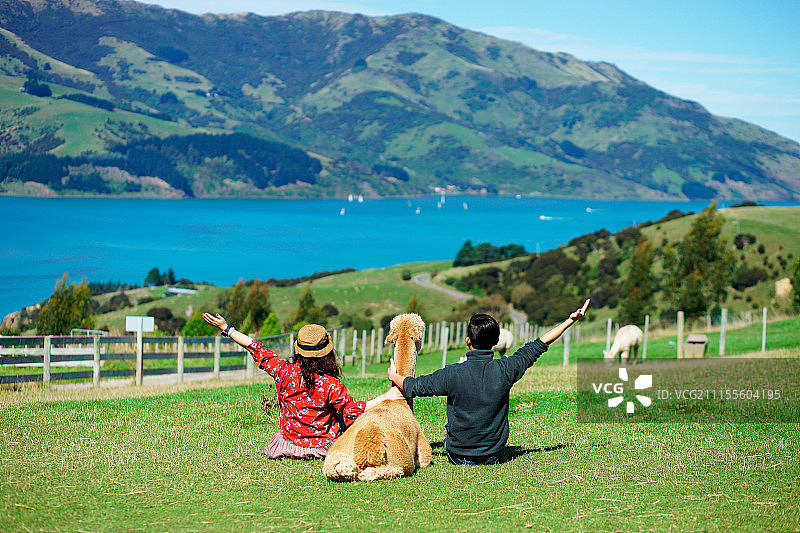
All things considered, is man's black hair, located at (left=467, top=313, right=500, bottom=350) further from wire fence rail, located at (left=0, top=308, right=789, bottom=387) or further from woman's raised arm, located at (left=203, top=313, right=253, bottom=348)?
wire fence rail, located at (left=0, top=308, right=789, bottom=387)

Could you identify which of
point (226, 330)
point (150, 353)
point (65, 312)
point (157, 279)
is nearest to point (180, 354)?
point (150, 353)

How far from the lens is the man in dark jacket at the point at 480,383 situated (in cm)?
715

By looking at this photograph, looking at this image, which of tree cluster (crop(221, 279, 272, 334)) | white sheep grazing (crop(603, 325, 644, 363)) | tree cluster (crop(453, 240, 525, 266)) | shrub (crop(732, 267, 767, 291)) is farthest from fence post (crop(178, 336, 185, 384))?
tree cluster (crop(453, 240, 525, 266))

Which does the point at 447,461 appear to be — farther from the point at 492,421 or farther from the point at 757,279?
the point at 757,279

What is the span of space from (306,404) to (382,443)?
1323 millimetres

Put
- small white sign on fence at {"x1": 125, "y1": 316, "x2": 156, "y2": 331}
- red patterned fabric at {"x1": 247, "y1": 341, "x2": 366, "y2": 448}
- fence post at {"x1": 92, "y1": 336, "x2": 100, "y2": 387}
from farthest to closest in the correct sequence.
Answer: small white sign on fence at {"x1": 125, "y1": 316, "x2": 156, "y2": 331}
fence post at {"x1": 92, "y1": 336, "x2": 100, "y2": 387}
red patterned fabric at {"x1": 247, "y1": 341, "x2": 366, "y2": 448}

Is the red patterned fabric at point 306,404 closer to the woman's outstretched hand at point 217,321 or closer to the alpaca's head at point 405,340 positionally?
the woman's outstretched hand at point 217,321

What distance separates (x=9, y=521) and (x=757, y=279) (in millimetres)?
77396

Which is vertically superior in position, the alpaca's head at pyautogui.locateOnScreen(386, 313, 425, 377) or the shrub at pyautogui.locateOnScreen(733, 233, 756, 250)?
the shrub at pyautogui.locateOnScreen(733, 233, 756, 250)

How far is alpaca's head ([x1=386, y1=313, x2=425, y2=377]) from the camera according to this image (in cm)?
736

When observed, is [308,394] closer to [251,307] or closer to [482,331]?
[482,331]

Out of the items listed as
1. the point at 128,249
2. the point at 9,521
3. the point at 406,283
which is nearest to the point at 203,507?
the point at 9,521

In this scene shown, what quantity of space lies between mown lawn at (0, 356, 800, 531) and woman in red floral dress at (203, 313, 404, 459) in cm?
27

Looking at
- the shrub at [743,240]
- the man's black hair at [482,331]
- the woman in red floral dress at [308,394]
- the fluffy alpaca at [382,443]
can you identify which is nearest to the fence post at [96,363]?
the woman in red floral dress at [308,394]
